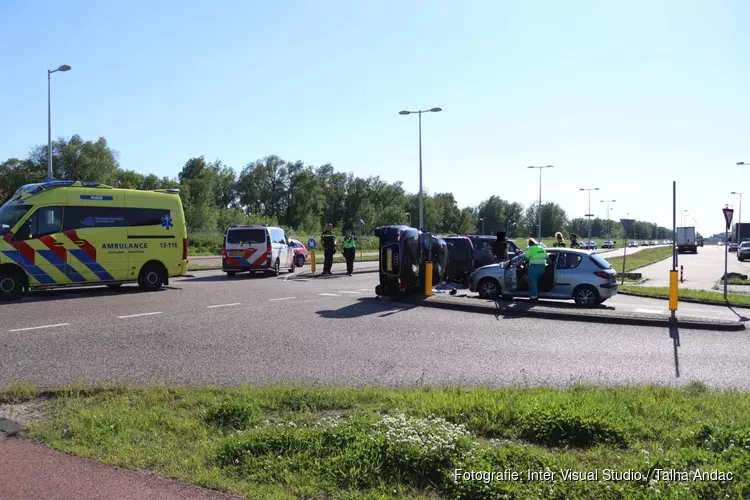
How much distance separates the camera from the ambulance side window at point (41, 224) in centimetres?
1469

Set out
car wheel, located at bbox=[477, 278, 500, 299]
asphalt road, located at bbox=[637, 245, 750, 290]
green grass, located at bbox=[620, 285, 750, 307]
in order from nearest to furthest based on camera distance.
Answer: car wheel, located at bbox=[477, 278, 500, 299], green grass, located at bbox=[620, 285, 750, 307], asphalt road, located at bbox=[637, 245, 750, 290]

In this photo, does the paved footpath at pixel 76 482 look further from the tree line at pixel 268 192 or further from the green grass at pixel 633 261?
the tree line at pixel 268 192

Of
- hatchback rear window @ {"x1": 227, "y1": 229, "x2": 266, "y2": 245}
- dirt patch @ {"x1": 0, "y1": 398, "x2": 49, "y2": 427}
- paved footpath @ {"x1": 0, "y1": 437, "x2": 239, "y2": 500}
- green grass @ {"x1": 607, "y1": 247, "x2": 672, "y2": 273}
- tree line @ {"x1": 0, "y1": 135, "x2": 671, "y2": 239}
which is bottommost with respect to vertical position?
green grass @ {"x1": 607, "y1": 247, "x2": 672, "y2": 273}

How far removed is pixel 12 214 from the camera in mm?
14758

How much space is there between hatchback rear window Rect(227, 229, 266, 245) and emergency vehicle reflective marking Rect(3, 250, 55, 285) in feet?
28.3

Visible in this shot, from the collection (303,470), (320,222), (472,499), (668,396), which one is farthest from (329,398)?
(320,222)

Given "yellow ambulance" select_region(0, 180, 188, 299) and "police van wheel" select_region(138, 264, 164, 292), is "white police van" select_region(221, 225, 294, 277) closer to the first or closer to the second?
"yellow ambulance" select_region(0, 180, 188, 299)

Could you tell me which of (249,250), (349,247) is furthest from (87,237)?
(349,247)

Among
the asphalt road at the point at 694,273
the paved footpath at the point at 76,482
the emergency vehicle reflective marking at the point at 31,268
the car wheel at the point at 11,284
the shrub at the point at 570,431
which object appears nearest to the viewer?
the paved footpath at the point at 76,482

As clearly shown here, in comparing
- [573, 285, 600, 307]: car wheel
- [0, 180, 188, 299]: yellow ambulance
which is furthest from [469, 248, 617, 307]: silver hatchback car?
[0, 180, 188, 299]: yellow ambulance

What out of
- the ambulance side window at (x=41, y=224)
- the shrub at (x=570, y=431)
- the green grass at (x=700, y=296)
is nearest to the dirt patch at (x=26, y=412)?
the shrub at (x=570, y=431)

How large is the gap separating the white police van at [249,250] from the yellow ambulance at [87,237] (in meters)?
4.95

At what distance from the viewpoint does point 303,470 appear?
4156 millimetres

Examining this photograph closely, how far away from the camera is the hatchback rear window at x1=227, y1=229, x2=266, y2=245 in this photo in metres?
23.3
